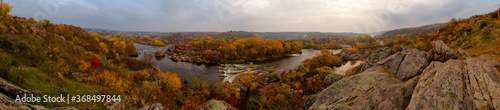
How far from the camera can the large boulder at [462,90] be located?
4.80m

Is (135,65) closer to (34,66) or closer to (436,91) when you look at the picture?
(34,66)

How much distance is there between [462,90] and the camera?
545cm

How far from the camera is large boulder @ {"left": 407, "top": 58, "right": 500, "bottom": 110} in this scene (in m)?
4.80

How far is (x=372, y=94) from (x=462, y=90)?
2.63 meters

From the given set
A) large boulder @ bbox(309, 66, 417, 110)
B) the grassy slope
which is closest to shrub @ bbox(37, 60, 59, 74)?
the grassy slope

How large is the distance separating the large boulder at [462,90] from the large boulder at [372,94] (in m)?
0.66

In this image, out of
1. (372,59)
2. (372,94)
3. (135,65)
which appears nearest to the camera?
(372,94)

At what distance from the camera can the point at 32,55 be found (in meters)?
15.2

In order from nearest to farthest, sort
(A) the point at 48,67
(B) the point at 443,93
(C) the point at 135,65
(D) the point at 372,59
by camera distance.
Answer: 1. (B) the point at 443,93
2. (A) the point at 48,67
3. (D) the point at 372,59
4. (C) the point at 135,65

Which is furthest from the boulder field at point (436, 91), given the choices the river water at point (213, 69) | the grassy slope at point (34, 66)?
the river water at point (213, 69)

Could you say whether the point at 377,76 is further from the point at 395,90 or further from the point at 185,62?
the point at 185,62

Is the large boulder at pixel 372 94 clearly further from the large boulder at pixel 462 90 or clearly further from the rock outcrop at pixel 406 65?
the rock outcrop at pixel 406 65

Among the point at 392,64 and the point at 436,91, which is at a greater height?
the point at 436,91

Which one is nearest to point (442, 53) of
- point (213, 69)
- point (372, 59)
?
point (372, 59)
